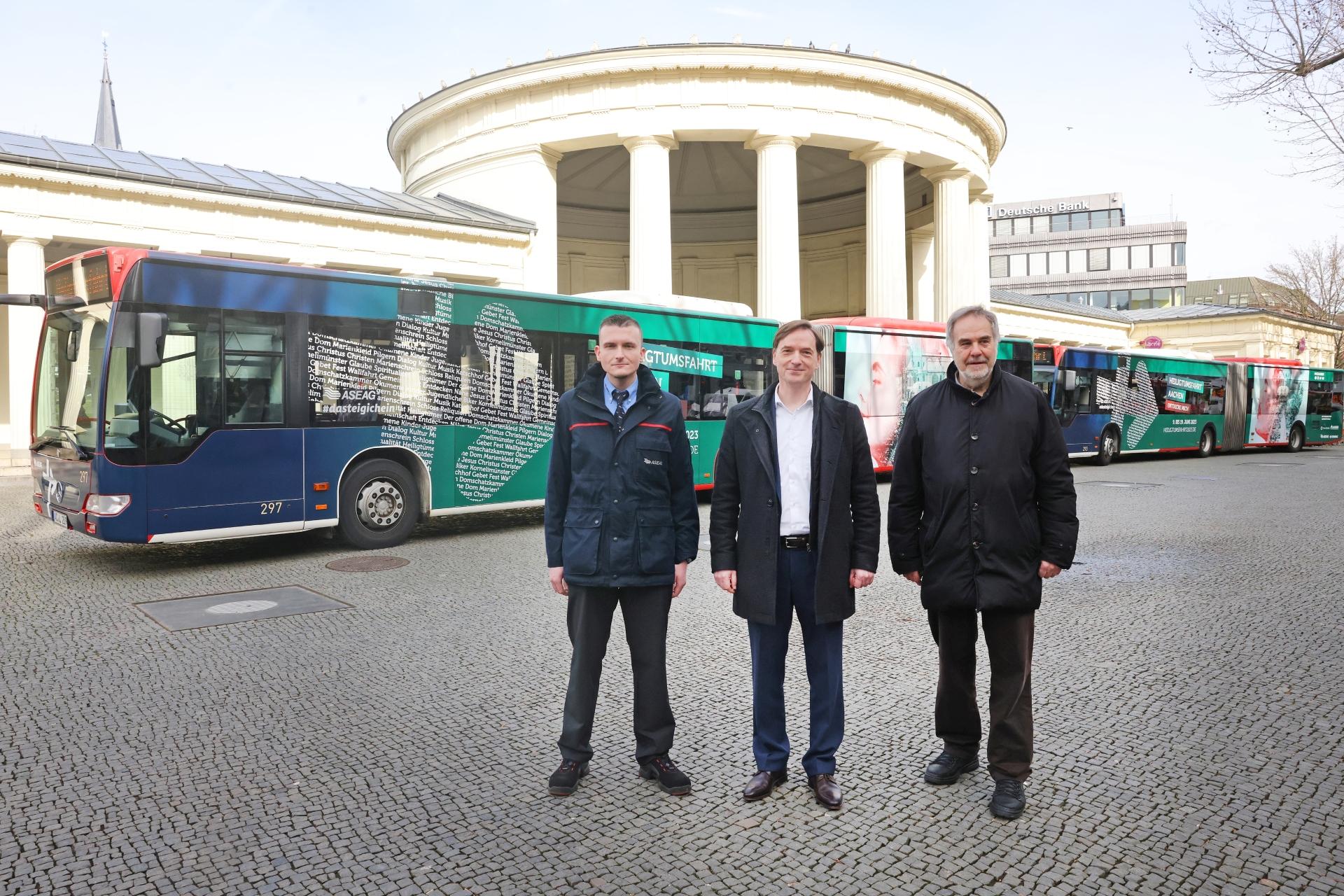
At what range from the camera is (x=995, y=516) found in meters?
3.78

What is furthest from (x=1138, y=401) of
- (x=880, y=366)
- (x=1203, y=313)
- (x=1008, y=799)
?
(x=1203, y=313)

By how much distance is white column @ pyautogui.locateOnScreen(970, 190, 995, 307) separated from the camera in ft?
131

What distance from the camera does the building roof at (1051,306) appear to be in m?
48.8

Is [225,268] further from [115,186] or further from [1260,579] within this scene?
[115,186]

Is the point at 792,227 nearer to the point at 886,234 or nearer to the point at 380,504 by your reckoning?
the point at 886,234

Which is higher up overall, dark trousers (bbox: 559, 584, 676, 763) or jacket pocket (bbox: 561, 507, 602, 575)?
jacket pocket (bbox: 561, 507, 602, 575)

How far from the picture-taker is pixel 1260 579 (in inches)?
333

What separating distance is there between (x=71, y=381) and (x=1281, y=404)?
35.0 meters

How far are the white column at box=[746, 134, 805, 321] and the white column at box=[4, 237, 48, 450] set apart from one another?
65.8 ft

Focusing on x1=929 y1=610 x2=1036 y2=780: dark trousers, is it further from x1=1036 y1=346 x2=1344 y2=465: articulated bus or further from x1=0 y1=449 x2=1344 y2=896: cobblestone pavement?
x1=1036 y1=346 x2=1344 y2=465: articulated bus

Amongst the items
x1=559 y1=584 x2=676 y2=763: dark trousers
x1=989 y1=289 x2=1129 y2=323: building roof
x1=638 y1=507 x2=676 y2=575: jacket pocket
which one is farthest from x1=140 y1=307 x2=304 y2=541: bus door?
x1=989 y1=289 x2=1129 y2=323: building roof

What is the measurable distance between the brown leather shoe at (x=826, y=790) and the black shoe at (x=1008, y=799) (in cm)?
60

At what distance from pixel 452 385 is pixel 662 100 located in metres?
23.4

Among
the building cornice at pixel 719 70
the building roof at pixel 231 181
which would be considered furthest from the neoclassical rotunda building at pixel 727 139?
the building roof at pixel 231 181
